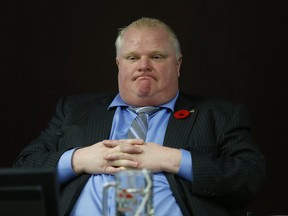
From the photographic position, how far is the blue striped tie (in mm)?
2691

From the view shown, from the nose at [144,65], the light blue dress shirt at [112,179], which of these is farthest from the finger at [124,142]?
the nose at [144,65]

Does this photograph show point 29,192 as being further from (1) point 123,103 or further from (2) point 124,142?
(1) point 123,103

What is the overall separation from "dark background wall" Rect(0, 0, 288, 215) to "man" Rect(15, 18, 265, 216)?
71 centimetres

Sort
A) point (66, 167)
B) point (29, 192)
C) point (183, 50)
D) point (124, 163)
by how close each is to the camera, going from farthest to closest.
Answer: point (183, 50) < point (66, 167) < point (124, 163) < point (29, 192)

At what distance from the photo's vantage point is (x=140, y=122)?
2.74 metres

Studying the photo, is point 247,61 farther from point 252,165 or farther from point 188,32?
point 252,165

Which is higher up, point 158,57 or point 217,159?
point 158,57

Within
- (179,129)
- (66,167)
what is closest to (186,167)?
(179,129)

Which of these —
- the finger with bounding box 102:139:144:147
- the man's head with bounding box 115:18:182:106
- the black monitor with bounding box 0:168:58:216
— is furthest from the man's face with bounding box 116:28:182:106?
the black monitor with bounding box 0:168:58:216

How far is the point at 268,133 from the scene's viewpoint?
141 inches

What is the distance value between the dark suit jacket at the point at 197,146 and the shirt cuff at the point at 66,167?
0.03 meters

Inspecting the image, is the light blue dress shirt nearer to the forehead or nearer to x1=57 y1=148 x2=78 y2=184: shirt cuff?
x1=57 y1=148 x2=78 y2=184: shirt cuff

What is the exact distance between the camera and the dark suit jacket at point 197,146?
242 centimetres

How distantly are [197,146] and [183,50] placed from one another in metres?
1.16
